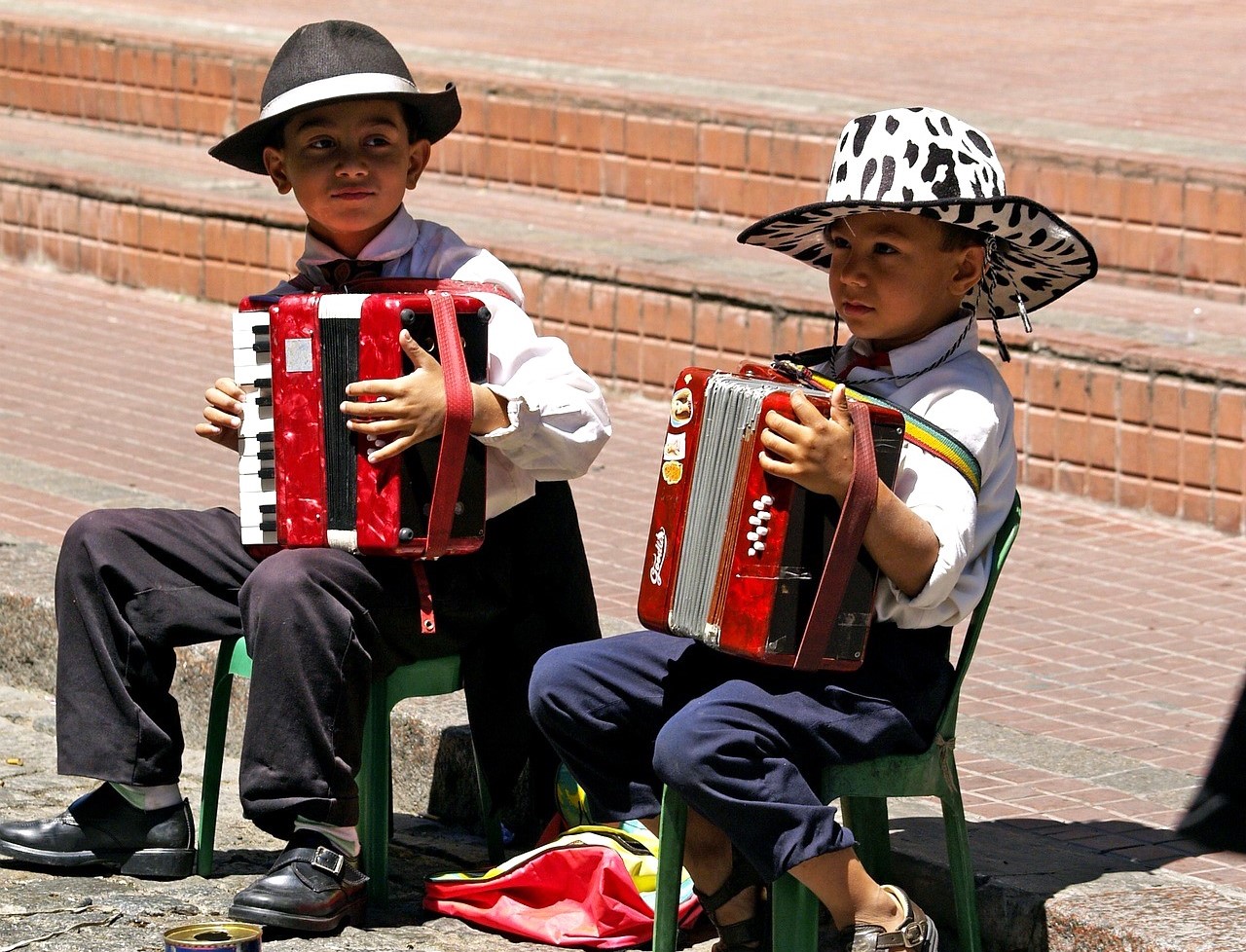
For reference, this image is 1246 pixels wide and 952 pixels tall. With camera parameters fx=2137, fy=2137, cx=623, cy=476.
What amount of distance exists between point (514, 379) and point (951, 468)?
2.77 ft

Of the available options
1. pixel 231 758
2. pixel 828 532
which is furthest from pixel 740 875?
pixel 231 758

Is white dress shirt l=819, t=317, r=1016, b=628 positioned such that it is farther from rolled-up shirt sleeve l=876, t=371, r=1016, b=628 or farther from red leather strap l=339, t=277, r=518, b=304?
red leather strap l=339, t=277, r=518, b=304

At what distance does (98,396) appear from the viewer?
7336 mm

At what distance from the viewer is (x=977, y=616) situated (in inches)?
133

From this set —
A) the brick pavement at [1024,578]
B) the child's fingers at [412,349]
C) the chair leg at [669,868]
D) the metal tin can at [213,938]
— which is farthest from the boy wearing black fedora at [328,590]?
the brick pavement at [1024,578]

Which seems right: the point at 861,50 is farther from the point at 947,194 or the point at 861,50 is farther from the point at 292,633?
the point at 292,633

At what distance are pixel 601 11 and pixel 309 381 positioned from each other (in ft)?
29.4

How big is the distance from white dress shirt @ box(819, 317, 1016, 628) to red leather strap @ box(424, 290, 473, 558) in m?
0.64

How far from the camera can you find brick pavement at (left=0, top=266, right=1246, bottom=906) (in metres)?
4.05

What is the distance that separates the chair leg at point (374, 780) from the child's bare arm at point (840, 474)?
93cm

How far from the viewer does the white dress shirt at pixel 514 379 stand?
3.64 m

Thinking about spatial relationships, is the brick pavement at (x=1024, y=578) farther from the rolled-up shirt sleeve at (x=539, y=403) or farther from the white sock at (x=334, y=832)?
the white sock at (x=334, y=832)

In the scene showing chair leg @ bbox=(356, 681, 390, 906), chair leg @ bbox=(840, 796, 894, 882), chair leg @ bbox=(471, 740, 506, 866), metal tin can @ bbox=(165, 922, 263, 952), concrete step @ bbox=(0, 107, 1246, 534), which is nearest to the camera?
metal tin can @ bbox=(165, 922, 263, 952)

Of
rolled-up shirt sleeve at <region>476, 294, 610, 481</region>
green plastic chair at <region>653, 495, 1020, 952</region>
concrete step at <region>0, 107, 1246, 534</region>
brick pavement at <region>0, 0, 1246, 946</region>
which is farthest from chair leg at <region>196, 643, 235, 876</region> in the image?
concrete step at <region>0, 107, 1246, 534</region>
